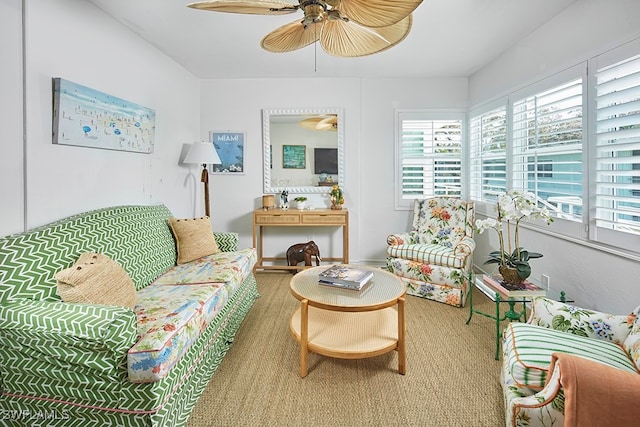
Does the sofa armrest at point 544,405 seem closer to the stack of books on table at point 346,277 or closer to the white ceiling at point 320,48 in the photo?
the stack of books on table at point 346,277

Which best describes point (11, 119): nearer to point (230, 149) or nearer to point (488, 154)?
point (230, 149)

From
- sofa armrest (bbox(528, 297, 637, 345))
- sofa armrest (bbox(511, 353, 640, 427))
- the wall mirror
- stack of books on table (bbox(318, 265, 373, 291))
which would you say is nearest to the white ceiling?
the wall mirror

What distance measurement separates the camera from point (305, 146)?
4379 mm

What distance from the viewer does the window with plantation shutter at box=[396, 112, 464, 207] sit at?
4.39m

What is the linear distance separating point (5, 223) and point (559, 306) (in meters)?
3.03

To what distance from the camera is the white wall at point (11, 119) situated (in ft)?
6.05

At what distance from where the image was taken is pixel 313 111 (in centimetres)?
437

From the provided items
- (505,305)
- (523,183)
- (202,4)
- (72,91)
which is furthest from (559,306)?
(72,91)

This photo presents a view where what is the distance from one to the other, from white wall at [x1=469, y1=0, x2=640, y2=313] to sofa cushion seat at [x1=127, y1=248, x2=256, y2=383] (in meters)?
2.51

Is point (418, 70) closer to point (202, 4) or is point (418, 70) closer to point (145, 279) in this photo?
point (202, 4)

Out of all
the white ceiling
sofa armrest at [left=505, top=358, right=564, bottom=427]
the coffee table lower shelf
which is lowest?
the coffee table lower shelf

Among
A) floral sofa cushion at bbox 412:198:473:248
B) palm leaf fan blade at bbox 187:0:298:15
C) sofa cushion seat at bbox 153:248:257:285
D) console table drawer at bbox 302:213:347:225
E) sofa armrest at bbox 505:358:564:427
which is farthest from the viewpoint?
console table drawer at bbox 302:213:347:225

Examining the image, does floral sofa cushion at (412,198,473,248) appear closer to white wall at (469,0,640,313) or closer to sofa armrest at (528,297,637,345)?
white wall at (469,0,640,313)

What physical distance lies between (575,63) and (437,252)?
1.84 metres
